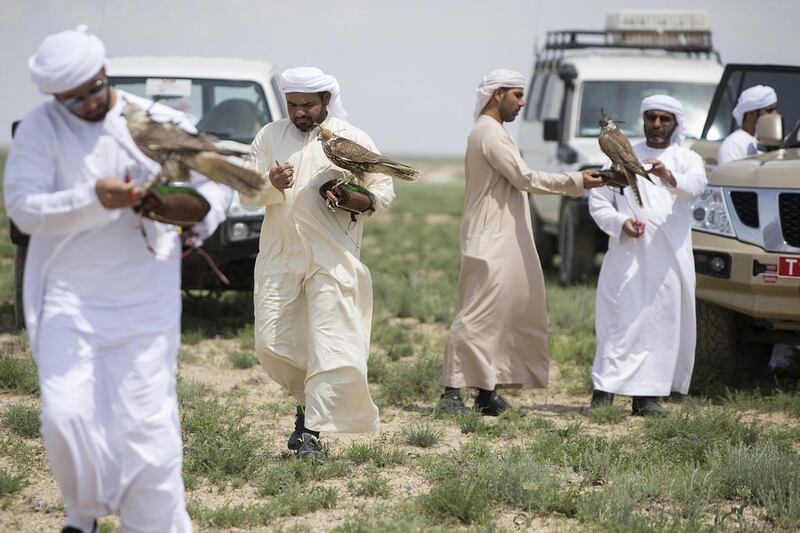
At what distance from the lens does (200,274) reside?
9.23m

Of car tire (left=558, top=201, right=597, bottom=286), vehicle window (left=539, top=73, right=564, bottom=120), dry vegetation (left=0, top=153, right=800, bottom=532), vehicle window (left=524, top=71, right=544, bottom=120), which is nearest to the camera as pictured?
dry vegetation (left=0, top=153, right=800, bottom=532)

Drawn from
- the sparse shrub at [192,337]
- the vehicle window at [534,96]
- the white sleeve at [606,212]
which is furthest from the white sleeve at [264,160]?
the vehicle window at [534,96]

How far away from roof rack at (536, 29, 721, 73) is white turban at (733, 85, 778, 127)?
5.55 meters

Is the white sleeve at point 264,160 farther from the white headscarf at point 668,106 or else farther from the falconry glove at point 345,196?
the white headscarf at point 668,106

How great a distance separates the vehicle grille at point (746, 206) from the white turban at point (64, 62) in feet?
16.0

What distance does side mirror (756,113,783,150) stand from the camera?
8117 mm

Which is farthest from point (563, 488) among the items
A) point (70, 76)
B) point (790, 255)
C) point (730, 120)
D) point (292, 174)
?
point (730, 120)

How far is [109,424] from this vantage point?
397 centimetres

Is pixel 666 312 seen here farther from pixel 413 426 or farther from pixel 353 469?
pixel 353 469

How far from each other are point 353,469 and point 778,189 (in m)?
3.34

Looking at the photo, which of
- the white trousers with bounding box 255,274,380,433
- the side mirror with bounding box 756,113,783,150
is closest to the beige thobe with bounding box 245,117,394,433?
the white trousers with bounding box 255,274,380,433

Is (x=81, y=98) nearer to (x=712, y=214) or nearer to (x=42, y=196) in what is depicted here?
(x=42, y=196)

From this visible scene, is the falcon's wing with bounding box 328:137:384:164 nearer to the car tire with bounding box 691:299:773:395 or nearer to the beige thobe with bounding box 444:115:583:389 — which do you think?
the beige thobe with bounding box 444:115:583:389

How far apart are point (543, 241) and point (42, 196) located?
1152cm
